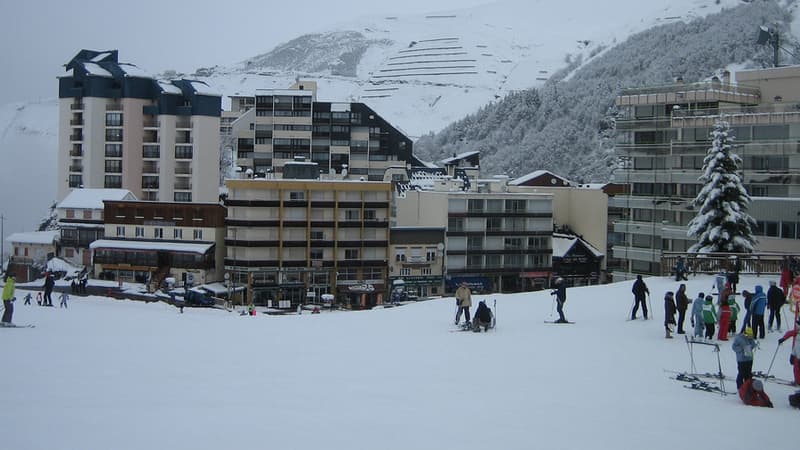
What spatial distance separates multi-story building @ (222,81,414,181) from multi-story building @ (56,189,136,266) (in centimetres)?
2012

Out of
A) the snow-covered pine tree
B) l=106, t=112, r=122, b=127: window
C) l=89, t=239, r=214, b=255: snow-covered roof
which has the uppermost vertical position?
l=106, t=112, r=122, b=127: window

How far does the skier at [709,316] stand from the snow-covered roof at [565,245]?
45.5m

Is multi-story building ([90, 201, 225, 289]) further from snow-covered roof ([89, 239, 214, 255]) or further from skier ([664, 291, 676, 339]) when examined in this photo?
skier ([664, 291, 676, 339])

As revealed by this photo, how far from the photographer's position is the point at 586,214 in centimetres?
7062

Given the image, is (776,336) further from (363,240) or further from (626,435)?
(363,240)

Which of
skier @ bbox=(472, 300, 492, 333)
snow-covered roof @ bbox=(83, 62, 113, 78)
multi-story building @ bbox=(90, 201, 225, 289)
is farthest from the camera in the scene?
snow-covered roof @ bbox=(83, 62, 113, 78)

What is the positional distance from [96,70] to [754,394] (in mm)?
69682

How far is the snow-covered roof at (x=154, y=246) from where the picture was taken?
187 feet

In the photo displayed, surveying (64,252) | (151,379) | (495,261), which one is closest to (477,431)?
(151,379)

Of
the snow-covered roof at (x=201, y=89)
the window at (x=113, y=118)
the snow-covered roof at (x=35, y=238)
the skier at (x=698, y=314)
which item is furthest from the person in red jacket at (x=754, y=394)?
the window at (x=113, y=118)

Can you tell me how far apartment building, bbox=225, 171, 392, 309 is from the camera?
57406 millimetres

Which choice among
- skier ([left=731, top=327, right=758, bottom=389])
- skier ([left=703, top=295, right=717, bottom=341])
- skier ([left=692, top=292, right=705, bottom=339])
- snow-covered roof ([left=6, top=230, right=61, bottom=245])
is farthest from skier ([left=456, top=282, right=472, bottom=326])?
snow-covered roof ([left=6, top=230, right=61, bottom=245])

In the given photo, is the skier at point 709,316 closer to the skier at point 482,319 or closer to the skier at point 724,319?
the skier at point 724,319

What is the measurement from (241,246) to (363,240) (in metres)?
8.00
